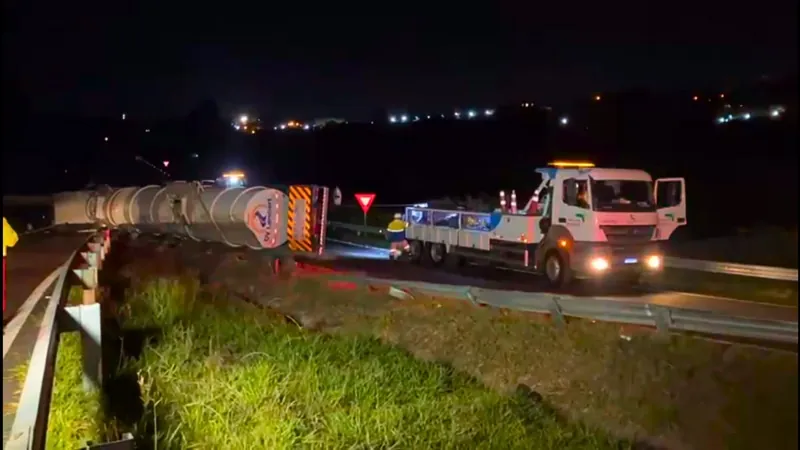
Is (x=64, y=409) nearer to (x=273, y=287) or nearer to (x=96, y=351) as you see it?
(x=96, y=351)

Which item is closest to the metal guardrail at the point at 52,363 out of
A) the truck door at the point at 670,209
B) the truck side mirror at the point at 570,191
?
the truck side mirror at the point at 570,191

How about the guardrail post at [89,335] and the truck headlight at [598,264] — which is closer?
the guardrail post at [89,335]

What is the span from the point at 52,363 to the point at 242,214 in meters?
14.6

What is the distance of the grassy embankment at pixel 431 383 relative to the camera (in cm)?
677

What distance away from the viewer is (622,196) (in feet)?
56.0

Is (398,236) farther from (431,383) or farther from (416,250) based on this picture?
(431,383)

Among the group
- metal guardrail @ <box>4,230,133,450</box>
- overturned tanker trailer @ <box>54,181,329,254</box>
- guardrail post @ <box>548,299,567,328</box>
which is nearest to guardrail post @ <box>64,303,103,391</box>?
metal guardrail @ <box>4,230,133,450</box>

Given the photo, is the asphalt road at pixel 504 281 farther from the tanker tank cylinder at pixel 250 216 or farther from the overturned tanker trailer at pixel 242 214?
the tanker tank cylinder at pixel 250 216

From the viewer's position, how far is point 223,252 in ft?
68.2

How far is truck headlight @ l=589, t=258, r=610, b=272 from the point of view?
54.0ft

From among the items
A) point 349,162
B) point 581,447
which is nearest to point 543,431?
point 581,447

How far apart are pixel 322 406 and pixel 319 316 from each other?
6.87m

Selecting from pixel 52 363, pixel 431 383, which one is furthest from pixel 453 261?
pixel 52 363

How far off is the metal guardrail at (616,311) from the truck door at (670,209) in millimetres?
5220
